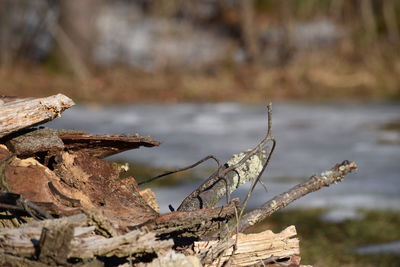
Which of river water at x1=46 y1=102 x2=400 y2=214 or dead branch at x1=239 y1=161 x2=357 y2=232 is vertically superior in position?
dead branch at x1=239 y1=161 x2=357 y2=232

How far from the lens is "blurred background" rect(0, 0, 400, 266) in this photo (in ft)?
29.6

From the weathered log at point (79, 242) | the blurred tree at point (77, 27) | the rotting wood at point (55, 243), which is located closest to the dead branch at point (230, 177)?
the weathered log at point (79, 242)

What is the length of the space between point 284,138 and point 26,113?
10.6 meters

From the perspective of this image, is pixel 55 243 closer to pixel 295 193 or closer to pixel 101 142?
pixel 101 142

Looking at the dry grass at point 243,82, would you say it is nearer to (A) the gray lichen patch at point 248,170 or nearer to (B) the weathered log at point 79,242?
(A) the gray lichen patch at point 248,170

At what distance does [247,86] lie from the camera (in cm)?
1970

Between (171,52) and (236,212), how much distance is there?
1939cm

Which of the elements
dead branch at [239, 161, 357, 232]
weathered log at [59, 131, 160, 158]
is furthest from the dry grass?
dead branch at [239, 161, 357, 232]

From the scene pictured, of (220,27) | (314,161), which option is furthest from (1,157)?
(220,27)

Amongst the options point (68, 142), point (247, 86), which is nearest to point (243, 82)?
point (247, 86)

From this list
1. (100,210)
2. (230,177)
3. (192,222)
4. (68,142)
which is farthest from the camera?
(230,177)

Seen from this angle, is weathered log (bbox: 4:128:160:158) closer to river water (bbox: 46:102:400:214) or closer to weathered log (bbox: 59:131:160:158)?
weathered log (bbox: 59:131:160:158)

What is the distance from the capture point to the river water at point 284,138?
9523mm

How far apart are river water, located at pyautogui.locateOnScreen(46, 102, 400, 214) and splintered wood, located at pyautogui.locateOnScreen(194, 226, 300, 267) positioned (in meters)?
4.50
